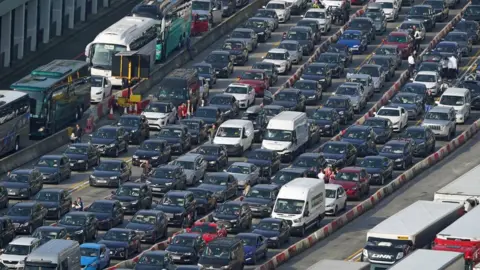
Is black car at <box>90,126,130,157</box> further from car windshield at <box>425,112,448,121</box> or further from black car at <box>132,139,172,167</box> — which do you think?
car windshield at <box>425,112,448,121</box>

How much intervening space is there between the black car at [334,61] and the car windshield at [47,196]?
106 feet

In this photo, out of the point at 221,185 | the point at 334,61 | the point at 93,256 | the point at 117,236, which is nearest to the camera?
the point at 93,256

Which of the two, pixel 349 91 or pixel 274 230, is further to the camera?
pixel 349 91

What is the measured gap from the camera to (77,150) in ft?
350

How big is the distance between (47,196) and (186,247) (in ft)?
32.0

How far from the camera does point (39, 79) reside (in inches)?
4459

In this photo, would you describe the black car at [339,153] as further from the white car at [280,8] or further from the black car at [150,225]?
the white car at [280,8]

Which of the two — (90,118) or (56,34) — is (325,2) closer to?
(56,34)

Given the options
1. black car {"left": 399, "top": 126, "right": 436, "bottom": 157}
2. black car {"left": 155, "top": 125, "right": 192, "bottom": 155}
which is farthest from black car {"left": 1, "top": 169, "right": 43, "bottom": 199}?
black car {"left": 399, "top": 126, "right": 436, "bottom": 157}

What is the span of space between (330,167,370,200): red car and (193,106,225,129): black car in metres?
13.2

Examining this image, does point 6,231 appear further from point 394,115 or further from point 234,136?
point 394,115

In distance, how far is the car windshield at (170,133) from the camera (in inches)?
4358

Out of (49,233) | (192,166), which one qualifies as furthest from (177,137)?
(49,233)

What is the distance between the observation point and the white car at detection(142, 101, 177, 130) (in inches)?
4532
